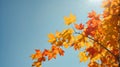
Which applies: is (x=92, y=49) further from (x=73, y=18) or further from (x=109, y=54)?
(x=73, y=18)

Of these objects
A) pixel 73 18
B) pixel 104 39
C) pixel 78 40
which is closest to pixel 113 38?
pixel 104 39

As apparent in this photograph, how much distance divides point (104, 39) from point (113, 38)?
28 centimetres

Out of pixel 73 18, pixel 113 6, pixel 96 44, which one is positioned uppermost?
pixel 73 18

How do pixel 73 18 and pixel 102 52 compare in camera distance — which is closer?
pixel 102 52

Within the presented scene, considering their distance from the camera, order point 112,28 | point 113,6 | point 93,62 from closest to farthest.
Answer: point 112,28 → point 113,6 → point 93,62

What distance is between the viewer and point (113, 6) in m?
6.19

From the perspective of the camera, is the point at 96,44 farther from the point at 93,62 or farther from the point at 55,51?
the point at 55,51

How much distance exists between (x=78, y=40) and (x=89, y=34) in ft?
1.32

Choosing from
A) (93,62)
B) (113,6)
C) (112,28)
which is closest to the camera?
(112,28)

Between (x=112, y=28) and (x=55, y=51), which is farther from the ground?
(x=55, y=51)

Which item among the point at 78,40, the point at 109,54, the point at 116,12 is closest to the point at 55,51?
the point at 78,40

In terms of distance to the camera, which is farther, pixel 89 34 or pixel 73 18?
pixel 73 18

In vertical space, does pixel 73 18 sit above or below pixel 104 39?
above

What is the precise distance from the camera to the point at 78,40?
6.52 metres
